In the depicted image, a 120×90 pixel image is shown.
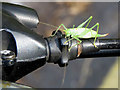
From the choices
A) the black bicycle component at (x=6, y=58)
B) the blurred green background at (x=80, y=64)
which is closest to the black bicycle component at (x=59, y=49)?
the black bicycle component at (x=6, y=58)

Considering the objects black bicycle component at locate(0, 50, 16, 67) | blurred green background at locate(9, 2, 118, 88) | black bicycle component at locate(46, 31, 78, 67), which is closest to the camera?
black bicycle component at locate(0, 50, 16, 67)

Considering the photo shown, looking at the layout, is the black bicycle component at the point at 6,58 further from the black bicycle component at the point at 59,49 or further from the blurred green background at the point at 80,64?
the blurred green background at the point at 80,64

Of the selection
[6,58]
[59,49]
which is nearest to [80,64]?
[59,49]

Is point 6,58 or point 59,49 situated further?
point 59,49

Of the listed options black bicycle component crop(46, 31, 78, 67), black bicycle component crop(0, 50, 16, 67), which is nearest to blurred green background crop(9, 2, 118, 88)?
black bicycle component crop(46, 31, 78, 67)

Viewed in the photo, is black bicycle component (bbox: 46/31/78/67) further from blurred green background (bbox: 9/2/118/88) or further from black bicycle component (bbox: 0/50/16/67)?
blurred green background (bbox: 9/2/118/88)

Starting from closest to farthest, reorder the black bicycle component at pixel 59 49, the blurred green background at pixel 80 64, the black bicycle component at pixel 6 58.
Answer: the black bicycle component at pixel 6 58 < the black bicycle component at pixel 59 49 < the blurred green background at pixel 80 64

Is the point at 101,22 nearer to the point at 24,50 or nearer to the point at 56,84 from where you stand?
the point at 56,84

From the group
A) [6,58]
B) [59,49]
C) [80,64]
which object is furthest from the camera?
[80,64]

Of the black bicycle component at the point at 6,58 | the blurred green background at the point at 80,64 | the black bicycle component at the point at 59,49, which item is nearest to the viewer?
the black bicycle component at the point at 6,58

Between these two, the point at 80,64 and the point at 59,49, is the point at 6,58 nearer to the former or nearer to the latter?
the point at 59,49
